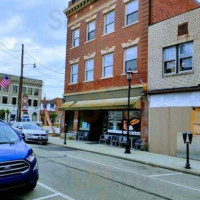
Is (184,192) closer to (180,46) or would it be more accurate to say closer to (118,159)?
(118,159)

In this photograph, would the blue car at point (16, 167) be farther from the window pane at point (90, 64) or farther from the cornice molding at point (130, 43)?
the window pane at point (90, 64)

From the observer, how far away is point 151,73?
54.0ft

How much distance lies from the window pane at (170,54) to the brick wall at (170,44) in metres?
0.24

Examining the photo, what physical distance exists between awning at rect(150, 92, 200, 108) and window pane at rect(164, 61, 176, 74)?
1394mm

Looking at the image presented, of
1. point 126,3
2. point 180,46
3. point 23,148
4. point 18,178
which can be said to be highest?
point 126,3

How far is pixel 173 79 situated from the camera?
15188 mm

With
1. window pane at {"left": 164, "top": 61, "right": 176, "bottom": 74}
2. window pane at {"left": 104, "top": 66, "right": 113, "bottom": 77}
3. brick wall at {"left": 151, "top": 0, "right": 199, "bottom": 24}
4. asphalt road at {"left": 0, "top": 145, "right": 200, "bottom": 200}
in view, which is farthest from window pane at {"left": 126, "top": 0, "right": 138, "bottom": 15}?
asphalt road at {"left": 0, "top": 145, "right": 200, "bottom": 200}

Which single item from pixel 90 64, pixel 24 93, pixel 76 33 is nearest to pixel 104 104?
pixel 90 64

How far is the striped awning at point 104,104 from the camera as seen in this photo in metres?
16.7

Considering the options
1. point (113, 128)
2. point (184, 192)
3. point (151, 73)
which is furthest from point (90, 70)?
point (184, 192)

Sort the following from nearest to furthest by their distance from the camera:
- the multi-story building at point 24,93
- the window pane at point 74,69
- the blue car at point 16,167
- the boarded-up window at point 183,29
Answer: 1. the blue car at point 16,167
2. the boarded-up window at point 183,29
3. the window pane at point 74,69
4. the multi-story building at point 24,93

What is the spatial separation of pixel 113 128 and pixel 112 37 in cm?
642

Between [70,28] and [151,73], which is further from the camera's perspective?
[70,28]

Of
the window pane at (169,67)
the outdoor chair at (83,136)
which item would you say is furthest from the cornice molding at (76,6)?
the outdoor chair at (83,136)
